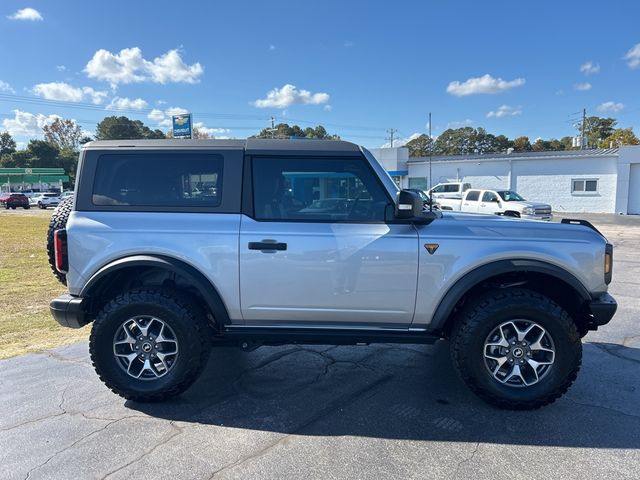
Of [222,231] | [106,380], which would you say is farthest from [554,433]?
[106,380]

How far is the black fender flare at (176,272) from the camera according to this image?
333 cm

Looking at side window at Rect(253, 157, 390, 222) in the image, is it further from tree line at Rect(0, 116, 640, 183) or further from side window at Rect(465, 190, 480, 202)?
tree line at Rect(0, 116, 640, 183)

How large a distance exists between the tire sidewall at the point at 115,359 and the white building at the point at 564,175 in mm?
21075

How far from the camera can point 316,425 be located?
3.13 meters

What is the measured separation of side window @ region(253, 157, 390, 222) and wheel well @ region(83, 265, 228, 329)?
78cm

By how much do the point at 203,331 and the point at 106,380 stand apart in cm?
87

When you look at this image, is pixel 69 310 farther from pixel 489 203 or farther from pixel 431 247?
pixel 489 203

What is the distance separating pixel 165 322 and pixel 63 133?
350 feet

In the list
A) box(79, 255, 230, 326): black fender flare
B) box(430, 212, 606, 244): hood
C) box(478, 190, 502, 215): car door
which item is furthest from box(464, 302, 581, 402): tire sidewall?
box(478, 190, 502, 215): car door

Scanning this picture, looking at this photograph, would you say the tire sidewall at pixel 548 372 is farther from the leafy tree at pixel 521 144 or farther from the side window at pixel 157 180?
the leafy tree at pixel 521 144

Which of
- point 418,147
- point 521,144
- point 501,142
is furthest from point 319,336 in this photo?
point 501,142

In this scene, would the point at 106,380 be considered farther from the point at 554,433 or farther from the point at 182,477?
the point at 554,433

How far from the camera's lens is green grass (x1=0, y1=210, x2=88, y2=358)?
494 centimetres

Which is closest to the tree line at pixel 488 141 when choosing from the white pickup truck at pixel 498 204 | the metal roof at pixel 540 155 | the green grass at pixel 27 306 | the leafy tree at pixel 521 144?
the leafy tree at pixel 521 144
